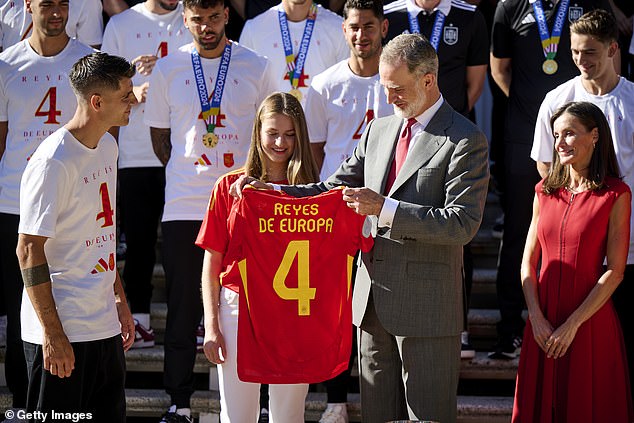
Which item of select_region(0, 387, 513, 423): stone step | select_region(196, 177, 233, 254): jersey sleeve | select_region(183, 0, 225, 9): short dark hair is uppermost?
select_region(183, 0, 225, 9): short dark hair

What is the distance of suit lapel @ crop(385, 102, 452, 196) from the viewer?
4.48m

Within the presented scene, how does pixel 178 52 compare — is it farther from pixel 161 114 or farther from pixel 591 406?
pixel 591 406

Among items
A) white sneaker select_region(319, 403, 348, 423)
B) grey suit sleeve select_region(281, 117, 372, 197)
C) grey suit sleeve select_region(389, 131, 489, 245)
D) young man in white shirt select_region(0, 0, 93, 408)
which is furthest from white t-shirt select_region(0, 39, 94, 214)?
grey suit sleeve select_region(389, 131, 489, 245)

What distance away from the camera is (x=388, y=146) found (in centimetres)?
465

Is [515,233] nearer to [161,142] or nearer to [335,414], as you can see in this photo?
[335,414]

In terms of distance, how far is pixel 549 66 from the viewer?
6664 mm

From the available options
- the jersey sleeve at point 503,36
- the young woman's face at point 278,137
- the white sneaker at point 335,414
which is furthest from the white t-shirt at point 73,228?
the jersey sleeve at point 503,36

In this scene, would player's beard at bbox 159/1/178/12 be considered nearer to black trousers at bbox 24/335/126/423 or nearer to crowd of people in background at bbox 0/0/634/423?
crowd of people in background at bbox 0/0/634/423

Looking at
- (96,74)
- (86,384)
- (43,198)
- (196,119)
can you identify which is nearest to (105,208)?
(43,198)

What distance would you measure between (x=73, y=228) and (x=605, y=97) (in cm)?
337

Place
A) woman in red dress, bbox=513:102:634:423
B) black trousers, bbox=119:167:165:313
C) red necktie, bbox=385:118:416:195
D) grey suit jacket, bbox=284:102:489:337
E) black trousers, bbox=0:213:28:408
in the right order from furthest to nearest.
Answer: black trousers, bbox=119:167:165:313
black trousers, bbox=0:213:28:408
woman in red dress, bbox=513:102:634:423
red necktie, bbox=385:118:416:195
grey suit jacket, bbox=284:102:489:337

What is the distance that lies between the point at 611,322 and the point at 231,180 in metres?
2.18

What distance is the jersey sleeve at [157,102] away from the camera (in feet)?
20.4

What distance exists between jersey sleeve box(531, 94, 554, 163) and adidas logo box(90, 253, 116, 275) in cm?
284
